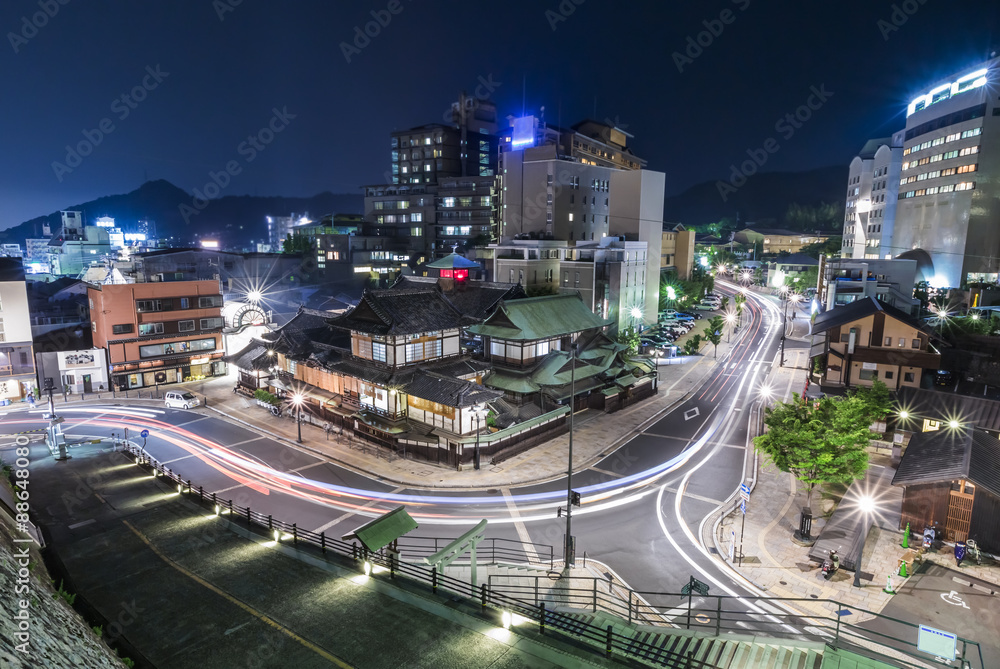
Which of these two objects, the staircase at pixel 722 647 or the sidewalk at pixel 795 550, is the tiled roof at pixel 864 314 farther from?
the staircase at pixel 722 647

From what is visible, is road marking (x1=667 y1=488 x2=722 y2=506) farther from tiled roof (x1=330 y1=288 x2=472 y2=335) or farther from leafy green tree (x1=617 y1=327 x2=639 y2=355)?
leafy green tree (x1=617 y1=327 x2=639 y2=355)

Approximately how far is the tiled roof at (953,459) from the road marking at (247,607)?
25540mm

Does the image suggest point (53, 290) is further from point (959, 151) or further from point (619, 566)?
point (959, 151)

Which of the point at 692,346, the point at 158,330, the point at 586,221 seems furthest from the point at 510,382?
the point at 586,221

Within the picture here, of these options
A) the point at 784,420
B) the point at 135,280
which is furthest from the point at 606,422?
the point at 135,280

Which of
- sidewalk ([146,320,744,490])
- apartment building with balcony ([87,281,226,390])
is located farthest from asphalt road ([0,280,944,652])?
apartment building with balcony ([87,281,226,390])

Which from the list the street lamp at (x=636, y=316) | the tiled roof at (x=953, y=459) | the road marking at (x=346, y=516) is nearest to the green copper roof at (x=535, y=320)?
the road marking at (x=346, y=516)

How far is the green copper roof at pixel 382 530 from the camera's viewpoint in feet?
57.6

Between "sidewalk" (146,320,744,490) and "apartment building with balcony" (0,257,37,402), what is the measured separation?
13.0 m

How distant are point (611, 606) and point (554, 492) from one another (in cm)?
1009

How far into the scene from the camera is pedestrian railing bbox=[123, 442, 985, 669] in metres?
14.9

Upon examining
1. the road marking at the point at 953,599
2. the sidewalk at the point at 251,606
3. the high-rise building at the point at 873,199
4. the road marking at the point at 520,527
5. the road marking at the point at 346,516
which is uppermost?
the high-rise building at the point at 873,199

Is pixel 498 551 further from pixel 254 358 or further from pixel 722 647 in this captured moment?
pixel 254 358

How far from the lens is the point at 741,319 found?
8775cm
